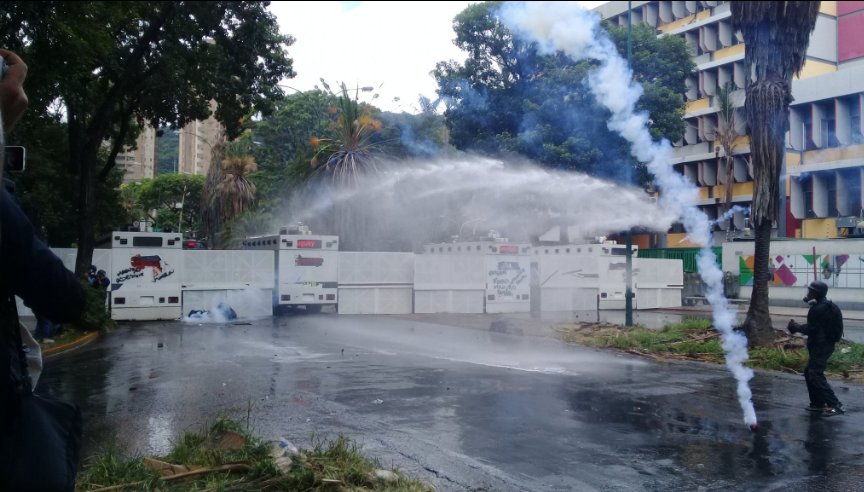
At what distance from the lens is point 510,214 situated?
30.5 metres

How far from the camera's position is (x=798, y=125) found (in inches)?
1268

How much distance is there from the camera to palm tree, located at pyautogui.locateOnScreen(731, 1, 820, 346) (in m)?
12.7

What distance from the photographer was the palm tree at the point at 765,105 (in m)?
12.7

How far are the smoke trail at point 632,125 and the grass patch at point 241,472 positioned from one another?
6.28 metres

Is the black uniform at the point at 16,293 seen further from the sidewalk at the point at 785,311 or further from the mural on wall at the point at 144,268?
the sidewalk at the point at 785,311

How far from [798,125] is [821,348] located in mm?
26892

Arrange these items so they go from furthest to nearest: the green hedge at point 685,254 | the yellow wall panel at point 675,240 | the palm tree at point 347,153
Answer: the yellow wall panel at point 675,240 < the green hedge at point 685,254 < the palm tree at point 347,153

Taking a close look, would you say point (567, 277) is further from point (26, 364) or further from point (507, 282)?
point (26, 364)

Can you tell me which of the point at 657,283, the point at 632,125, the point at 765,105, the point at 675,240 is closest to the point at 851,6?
the point at 765,105

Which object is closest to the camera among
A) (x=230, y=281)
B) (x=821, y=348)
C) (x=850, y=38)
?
(x=821, y=348)

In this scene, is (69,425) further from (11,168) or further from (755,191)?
(755,191)

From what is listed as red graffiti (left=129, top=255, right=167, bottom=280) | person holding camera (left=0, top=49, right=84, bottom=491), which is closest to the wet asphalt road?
person holding camera (left=0, top=49, right=84, bottom=491)

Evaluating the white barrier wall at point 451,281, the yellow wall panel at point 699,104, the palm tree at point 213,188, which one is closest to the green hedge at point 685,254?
the yellow wall panel at point 699,104

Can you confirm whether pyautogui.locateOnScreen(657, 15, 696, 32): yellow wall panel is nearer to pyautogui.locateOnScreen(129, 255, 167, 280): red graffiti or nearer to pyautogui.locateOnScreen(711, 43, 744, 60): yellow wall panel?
pyautogui.locateOnScreen(711, 43, 744, 60): yellow wall panel
